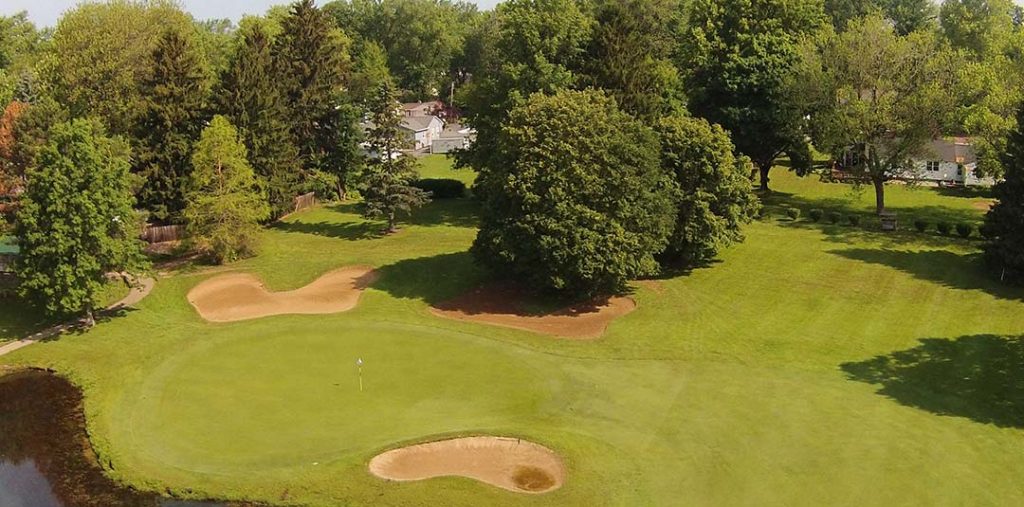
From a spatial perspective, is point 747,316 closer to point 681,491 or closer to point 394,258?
point 681,491

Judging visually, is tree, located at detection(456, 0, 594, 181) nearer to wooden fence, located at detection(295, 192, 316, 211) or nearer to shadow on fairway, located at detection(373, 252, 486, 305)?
shadow on fairway, located at detection(373, 252, 486, 305)

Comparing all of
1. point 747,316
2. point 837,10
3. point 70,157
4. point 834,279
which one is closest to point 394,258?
point 70,157

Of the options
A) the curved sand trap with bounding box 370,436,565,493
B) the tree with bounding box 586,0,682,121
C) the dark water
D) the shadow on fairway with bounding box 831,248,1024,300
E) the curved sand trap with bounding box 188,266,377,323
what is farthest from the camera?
the tree with bounding box 586,0,682,121

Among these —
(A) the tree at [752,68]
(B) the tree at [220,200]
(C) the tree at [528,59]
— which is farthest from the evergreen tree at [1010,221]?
(B) the tree at [220,200]

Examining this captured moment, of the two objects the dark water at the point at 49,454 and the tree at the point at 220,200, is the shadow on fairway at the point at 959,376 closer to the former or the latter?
the dark water at the point at 49,454

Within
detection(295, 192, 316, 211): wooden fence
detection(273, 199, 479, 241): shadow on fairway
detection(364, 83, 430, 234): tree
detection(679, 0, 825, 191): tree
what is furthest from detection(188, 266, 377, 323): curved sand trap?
detection(679, 0, 825, 191): tree

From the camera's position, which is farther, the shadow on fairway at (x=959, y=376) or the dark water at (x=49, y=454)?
the shadow on fairway at (x=959, y=376)

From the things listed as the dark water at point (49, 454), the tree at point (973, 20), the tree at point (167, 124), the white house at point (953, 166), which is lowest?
the dark water at point (49, 454)
